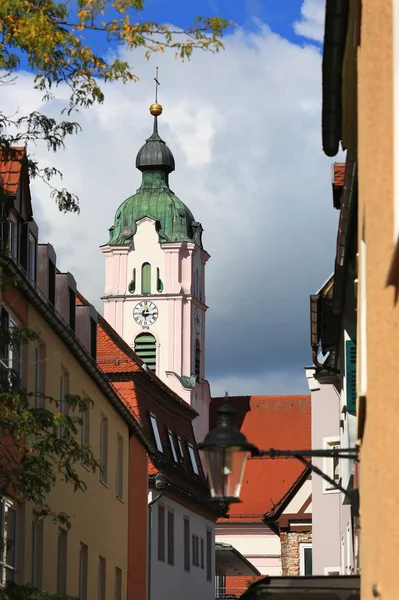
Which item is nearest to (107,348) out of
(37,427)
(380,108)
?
(37,427)

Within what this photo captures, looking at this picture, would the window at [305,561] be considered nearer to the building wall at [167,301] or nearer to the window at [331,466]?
the window at [331,466]

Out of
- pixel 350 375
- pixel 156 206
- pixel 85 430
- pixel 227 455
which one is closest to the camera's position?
pixel 227 455

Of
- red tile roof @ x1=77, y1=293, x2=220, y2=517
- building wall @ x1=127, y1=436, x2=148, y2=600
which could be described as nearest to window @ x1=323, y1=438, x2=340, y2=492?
building wall @ x1=127, y1=436, x2=148, y2=600

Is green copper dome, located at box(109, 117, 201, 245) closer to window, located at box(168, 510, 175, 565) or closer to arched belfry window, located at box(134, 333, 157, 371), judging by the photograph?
arched belfry window, located at box(134, 333, 157, 371)

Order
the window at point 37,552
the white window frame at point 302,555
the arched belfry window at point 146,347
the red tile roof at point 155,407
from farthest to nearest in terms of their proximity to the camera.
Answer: the arched belfry window at point 146,347 → the white window frame at point 302,555 → the red tile roof at point 155,407 → the window at point 37,552

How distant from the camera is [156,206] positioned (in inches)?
3533

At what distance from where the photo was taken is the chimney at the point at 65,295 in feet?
84.5

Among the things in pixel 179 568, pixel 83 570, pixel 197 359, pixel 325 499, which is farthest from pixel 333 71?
pixel 197 359

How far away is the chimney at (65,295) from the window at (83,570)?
13.6 feet

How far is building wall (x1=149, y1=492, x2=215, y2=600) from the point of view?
3672 centimetres

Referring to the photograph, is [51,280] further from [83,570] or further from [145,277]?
[145,277]

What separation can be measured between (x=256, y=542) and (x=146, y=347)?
48.8ft

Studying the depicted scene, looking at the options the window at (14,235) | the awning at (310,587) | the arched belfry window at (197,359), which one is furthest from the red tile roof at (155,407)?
the arched belfry window at (197,359)

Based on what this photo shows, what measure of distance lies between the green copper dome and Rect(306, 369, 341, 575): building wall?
6158 centimetres
